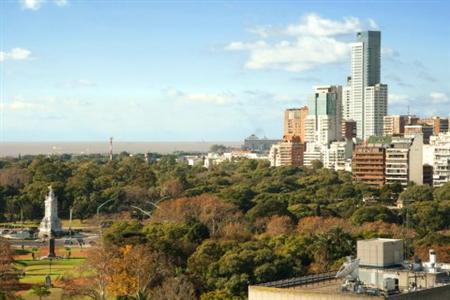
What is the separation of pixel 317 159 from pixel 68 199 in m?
73.1

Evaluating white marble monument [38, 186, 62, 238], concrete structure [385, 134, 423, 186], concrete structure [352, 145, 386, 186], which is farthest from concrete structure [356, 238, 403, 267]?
concrete structure [352, 145, 386, 186]

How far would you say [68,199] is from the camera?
82.9m

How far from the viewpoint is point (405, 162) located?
108625 millimetres

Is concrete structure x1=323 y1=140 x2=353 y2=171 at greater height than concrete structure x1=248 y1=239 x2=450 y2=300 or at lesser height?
greater

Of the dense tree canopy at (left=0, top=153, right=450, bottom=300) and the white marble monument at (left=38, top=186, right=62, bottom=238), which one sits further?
the white marble monument at (left=38, top=186, right=62, bottom=238)

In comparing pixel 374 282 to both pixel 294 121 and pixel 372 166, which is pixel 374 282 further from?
pixel 294 121

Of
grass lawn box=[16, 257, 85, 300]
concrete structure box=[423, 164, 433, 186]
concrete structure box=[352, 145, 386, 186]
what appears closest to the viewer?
grass lawn box=[16, 257, 85, 300]

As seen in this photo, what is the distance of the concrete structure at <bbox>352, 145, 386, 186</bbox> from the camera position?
359 feet

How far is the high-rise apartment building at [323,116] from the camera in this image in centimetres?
16738

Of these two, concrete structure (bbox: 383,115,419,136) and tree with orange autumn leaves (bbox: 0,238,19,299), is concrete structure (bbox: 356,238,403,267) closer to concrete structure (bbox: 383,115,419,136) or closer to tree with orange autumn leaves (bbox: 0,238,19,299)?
tree with orange autumn leaves (bbox: 0,238,19,299)

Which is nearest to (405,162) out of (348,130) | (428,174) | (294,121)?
(428,174)

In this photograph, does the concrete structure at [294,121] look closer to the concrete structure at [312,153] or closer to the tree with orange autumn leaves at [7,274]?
the concrete structure at [312,153]

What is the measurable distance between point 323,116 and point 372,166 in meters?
62.7

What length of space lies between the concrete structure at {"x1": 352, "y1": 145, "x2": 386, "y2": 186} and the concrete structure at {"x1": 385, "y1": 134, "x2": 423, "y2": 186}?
0.73 m
